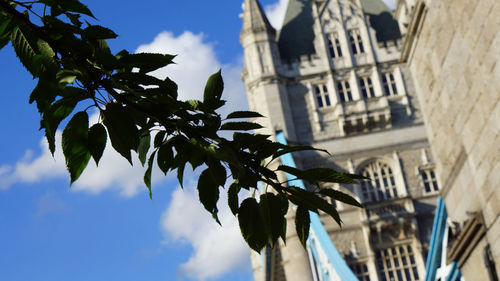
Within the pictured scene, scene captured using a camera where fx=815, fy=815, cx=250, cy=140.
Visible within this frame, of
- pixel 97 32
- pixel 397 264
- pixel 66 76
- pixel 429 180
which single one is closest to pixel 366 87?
pixel 429 180

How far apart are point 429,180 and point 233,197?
31.9 m

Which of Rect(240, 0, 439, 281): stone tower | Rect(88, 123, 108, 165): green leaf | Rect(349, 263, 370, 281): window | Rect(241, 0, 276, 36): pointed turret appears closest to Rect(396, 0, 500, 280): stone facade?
Rect(88, 123, 108, 165): green leaf

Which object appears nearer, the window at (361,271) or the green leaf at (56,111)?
the green leaf at (56,111)

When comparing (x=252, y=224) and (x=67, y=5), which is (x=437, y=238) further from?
(x=67, y=5)

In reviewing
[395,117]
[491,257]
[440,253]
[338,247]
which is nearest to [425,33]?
[491,257]

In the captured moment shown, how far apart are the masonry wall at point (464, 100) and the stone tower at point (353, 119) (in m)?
21.2

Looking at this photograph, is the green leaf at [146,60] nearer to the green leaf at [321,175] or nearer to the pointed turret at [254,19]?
the green leaf at [321,175]

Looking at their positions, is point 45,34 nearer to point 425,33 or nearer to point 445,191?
point 425,33

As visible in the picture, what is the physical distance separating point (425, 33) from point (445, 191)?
1.90m

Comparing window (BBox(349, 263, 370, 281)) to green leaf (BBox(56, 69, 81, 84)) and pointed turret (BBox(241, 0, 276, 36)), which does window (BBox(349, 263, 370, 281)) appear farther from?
green leaf (BBox(56, 69, 81, 84))

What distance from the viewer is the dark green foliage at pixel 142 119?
1.25 meters

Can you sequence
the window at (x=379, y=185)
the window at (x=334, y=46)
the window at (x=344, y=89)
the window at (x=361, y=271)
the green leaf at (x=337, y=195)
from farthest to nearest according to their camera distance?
the window at (x=334, y=46), the window at (x=344, y=89), the window at (x=379, y=185), the window at (x=361, y=271), the green leaf at (x=337, y=195)

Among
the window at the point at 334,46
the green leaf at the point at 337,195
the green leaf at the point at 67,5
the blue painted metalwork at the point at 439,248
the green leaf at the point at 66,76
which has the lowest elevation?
the green leaf at the point at 337,195

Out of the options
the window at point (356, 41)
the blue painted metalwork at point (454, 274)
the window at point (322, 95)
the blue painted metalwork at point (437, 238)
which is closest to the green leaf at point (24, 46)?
the blue painted metalwork at point (454, 274)
